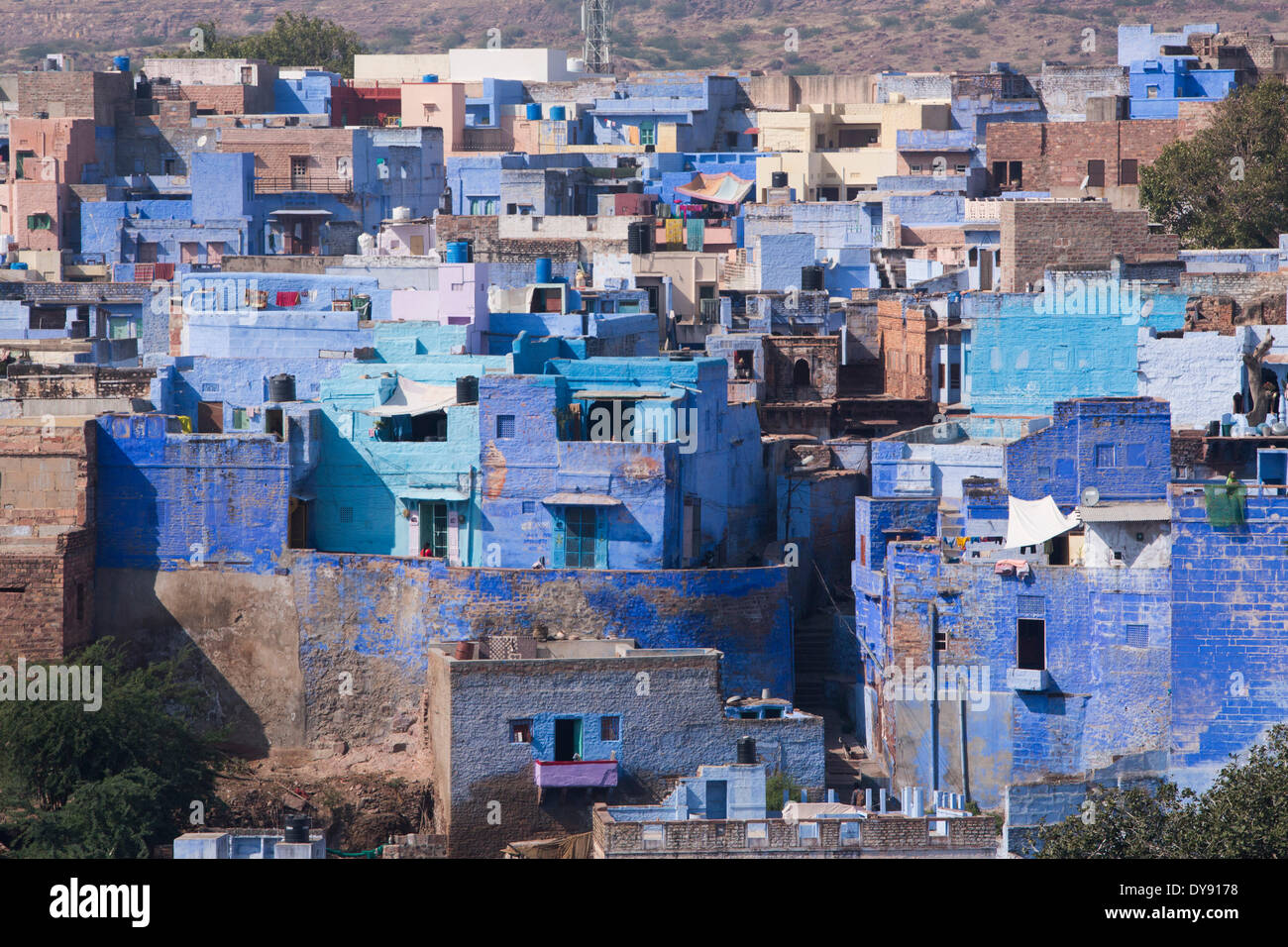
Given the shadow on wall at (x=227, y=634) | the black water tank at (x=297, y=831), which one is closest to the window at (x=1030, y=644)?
the black water tank at (x=297, y=831)

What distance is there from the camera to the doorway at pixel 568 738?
96.8 ft

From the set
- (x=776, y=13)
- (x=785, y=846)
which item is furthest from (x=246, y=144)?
(x=776, y=13)

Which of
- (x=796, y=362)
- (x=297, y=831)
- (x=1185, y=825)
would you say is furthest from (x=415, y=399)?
(x=1185, y=825)

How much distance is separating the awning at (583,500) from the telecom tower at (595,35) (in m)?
66.5

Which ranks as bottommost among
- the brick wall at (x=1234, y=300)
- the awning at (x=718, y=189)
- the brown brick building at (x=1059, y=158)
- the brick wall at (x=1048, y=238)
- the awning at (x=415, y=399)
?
the awning at (x=415, y=399)

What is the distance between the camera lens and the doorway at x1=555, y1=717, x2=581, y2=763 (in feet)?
96.8

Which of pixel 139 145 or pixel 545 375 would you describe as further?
pixel 139 145

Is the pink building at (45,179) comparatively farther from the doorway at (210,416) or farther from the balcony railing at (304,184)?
the doorway at (210,416)

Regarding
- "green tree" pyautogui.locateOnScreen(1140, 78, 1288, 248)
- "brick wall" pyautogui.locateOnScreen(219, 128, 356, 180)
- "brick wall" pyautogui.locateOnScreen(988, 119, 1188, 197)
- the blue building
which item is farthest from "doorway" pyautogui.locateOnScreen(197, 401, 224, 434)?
"green tree" pyautogui.locateOnScreen(1140, 78, 1288, 248)

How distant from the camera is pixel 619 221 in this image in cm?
5203

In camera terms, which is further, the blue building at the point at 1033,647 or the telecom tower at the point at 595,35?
the telecom tower at the point at 595,35

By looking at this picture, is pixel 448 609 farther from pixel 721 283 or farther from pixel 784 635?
pixel 721 283

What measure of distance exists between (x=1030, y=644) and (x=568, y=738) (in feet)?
19.2

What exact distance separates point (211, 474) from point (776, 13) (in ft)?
426
